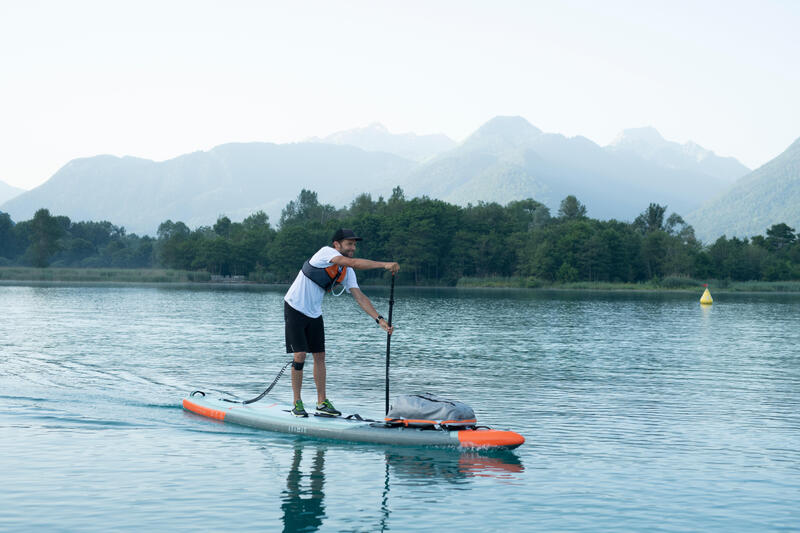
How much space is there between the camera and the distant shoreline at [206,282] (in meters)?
124

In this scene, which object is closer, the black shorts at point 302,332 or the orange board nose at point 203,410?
the black shorts at point 302,332

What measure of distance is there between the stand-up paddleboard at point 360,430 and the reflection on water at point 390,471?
17 cm

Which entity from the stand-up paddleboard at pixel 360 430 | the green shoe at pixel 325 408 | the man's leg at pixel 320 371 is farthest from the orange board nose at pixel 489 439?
the man's leg at pixel 320 371

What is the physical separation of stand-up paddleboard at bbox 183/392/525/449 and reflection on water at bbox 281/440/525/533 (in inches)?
6.7

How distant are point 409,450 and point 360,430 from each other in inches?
33.8

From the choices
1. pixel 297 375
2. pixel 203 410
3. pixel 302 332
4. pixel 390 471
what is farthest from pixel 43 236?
pixel 390 471

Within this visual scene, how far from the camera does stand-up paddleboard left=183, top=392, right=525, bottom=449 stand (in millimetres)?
12141

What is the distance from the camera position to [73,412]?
15.1 m

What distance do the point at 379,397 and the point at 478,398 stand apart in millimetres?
2249

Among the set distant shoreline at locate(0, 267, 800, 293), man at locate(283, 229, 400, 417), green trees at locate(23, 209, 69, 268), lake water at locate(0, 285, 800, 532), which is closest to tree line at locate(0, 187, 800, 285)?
green trees at locate(23, 209, 69, 268)

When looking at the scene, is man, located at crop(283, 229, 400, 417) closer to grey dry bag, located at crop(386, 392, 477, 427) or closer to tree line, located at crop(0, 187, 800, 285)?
grey dry bag, located at crop(386, 392, 477, 427)

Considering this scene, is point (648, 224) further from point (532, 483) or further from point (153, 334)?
point (532, 483)

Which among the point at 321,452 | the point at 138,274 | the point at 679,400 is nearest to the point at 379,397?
the point at 321,452

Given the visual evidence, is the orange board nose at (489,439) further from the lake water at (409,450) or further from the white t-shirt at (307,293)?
the white t-shirt at (307,293)
